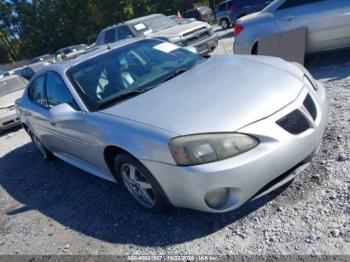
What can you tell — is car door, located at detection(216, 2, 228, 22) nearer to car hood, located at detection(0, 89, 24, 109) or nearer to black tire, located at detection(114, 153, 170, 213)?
car hood, located at detection(0, 89, 24, 109)

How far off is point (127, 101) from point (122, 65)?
28.6 inches

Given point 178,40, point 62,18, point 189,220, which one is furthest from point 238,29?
point 62,18

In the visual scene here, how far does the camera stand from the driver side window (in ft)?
12.9

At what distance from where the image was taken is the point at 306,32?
6223 mm

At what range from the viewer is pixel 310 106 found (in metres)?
3.13

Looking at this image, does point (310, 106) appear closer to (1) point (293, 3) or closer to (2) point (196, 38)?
(1) point (293, 3)

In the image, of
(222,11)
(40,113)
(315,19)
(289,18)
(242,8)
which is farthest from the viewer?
(222,11)

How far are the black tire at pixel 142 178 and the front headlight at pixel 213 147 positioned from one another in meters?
0.47

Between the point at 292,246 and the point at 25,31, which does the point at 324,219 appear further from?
the point at 25,31

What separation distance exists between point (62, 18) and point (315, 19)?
41.2 meters

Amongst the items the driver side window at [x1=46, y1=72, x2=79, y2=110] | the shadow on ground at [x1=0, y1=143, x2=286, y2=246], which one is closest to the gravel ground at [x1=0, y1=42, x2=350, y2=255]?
the shadow on ground at [x1=0, y1=143, x2=286, y2=246]

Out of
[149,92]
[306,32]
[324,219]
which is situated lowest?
[324,219]

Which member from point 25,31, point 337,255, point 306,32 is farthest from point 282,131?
→ point 25,31

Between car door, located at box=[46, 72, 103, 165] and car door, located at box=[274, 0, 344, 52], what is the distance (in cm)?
428
